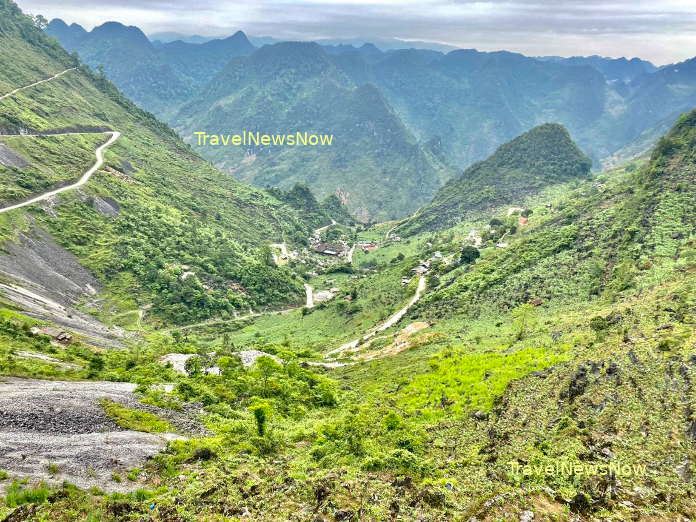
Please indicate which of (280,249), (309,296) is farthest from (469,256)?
(280,249)

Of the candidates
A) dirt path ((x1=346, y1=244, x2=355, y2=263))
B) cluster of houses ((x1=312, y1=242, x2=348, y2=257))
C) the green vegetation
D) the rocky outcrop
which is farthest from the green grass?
cluster of houses ((x1=312, y1=242, x2=348, y2=257))

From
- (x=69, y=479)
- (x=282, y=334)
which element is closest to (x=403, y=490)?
(x=69, y=479)

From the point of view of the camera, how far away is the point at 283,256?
14262 centimetres

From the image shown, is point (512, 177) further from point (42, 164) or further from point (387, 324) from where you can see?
point (42, 164)

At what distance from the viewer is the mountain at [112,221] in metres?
79.3

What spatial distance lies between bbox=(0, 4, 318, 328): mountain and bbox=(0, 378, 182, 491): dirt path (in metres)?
32.1

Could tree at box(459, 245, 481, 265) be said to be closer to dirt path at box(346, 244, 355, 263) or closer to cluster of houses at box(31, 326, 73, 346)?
dirt path at box(346, 244, 355, 263)

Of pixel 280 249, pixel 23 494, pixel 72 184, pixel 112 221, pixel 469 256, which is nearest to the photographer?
pixel 23 494

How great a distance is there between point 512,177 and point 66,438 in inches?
6882

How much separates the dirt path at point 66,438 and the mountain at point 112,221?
3210cm

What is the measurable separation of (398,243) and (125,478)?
149 meters

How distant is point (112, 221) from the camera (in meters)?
99.9

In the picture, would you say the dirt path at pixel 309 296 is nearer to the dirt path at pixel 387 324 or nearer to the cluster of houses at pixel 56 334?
the dirt path at pixel 387 324

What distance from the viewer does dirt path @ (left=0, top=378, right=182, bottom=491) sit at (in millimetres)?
21578
